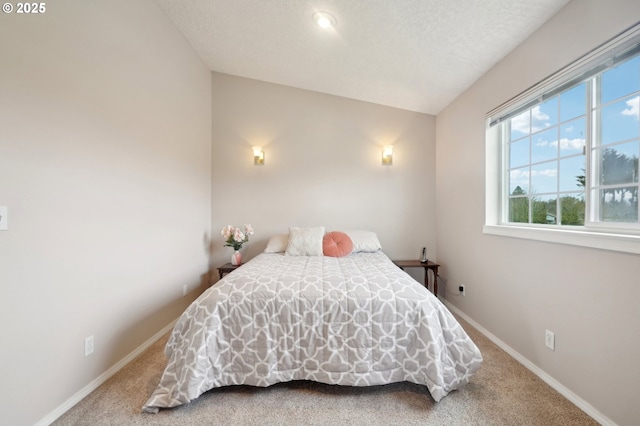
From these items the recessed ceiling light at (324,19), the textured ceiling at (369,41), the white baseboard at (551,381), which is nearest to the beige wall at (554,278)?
the white baseboard at (551,381)

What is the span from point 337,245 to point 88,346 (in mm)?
2080

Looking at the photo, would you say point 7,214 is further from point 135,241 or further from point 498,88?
point 498,88

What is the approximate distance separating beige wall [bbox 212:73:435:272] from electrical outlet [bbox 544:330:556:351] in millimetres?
1574

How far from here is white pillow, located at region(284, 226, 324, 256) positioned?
2547mm

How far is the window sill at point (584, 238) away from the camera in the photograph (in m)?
1.12

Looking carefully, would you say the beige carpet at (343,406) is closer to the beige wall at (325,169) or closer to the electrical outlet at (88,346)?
the electrical outlet at (88,346)

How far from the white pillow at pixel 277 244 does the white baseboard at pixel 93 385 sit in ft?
4.27

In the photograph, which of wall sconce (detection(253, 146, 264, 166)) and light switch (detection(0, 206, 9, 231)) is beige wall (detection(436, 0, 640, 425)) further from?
light switch (detection(0, 206, 9, 231))

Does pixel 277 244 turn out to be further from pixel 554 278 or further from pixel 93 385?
pixel 554 278

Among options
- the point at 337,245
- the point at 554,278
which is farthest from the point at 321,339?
the point at 554,278

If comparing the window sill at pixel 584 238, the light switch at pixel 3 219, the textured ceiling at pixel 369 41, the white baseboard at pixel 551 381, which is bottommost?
the white baseboard at pixel 551 381

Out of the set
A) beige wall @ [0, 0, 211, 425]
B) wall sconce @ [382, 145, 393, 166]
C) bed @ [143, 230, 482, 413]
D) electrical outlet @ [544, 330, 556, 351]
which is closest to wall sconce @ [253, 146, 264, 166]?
beige wall @ [0, 0, 211, 425]

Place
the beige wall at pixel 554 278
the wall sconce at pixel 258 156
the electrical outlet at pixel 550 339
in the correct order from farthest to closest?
1. the wall sconce at pixel 258 156
2. the electrical outlet at pixel 550 339
3. the beige wall at pixel 554 278

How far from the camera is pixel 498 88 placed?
1980 millimetres
